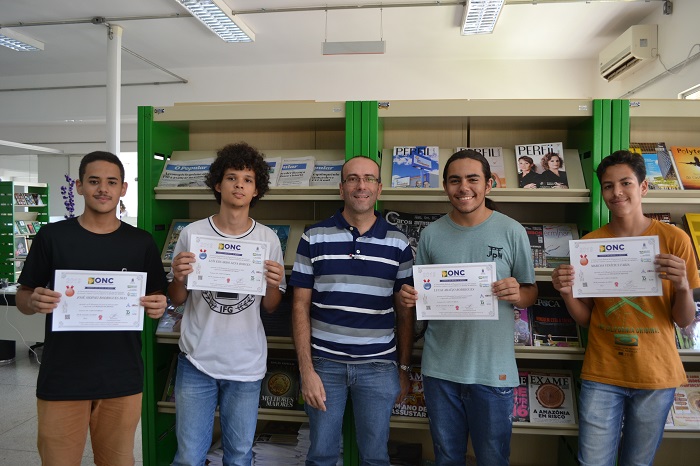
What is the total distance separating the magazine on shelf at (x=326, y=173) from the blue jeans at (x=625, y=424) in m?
1.74

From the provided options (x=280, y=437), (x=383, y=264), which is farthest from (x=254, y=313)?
(x=280, y=437)

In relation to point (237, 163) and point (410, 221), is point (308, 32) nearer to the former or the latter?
point (410, 221)

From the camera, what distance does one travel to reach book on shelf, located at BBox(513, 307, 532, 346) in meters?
2.74

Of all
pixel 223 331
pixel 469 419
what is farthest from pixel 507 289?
pixel 223 331

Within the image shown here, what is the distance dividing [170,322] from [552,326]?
2316mm

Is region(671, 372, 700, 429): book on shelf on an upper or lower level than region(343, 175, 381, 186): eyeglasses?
lower

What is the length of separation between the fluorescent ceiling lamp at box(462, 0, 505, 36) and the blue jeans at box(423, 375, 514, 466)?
509 cm

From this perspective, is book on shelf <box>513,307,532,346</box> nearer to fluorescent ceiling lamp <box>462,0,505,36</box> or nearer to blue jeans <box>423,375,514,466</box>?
blue jeans <box>423,375,514,466</box>

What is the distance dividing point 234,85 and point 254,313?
7.59 meters

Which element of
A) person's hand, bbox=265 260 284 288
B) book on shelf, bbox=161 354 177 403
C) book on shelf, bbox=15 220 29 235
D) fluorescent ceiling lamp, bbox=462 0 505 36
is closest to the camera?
person's hand, bbox=265 260 284 288

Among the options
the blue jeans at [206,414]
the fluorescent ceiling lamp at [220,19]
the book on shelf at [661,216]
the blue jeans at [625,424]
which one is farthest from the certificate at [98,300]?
the fluorescent ceiling lamp at [220,19]

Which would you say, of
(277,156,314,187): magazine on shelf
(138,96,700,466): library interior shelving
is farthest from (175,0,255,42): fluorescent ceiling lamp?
(277,156,314,187): magazine on shelf

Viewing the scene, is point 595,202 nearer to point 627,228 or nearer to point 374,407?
point 627,228

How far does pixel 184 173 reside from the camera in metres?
3.02
